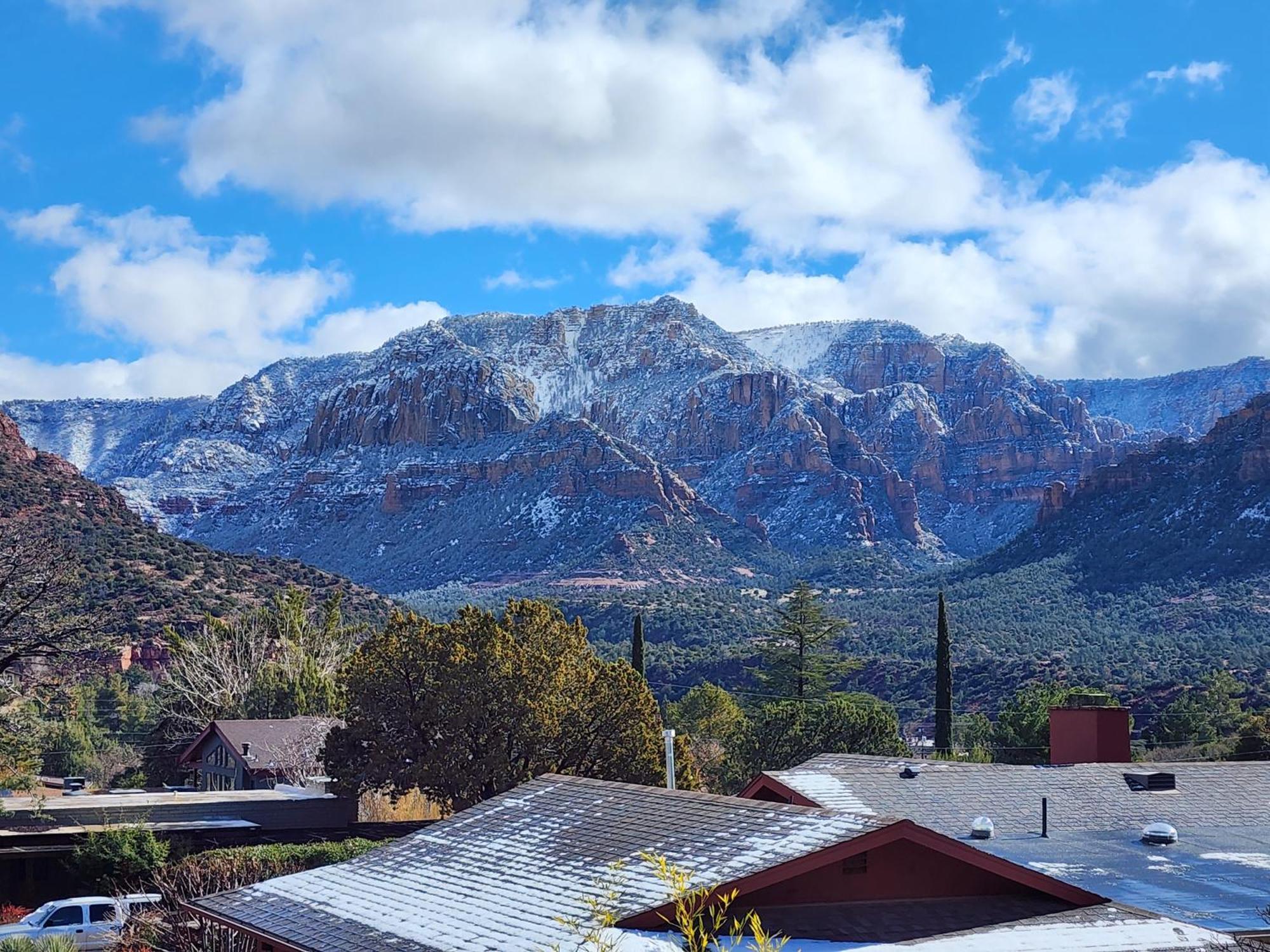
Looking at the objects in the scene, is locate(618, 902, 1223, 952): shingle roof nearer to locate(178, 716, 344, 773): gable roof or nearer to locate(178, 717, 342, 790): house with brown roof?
locate(178, 717, 342, 790): house with brown roof

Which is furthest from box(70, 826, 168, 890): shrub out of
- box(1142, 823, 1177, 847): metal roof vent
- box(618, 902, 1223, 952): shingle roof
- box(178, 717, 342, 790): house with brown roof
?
box(618, 902, 1223, 952): shingle roof

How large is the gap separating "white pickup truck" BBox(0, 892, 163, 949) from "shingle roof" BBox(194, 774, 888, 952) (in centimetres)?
912

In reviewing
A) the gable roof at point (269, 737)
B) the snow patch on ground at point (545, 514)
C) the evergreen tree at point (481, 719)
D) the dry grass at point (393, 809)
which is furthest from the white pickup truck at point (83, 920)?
the snow patch on ground at point (545, 514)

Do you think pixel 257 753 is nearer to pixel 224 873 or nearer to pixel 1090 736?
pixel 224 873

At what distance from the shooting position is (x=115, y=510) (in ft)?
286

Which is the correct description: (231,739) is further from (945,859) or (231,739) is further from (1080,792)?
(945,859)

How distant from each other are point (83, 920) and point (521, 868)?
44.3 ft

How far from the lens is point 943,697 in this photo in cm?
5150

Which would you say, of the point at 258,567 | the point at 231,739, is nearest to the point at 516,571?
the point at 258,567

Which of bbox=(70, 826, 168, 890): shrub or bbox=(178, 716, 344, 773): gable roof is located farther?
bbox=(178, 716, 344, 773): gable roof

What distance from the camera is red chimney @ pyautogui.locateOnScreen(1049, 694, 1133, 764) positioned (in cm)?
2891

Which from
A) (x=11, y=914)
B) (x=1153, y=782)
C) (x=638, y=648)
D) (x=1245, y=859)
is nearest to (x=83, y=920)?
(x=11, y=914)

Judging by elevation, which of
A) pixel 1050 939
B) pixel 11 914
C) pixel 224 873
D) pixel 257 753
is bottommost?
pixel 11 914

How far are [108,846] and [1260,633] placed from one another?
67444mm
